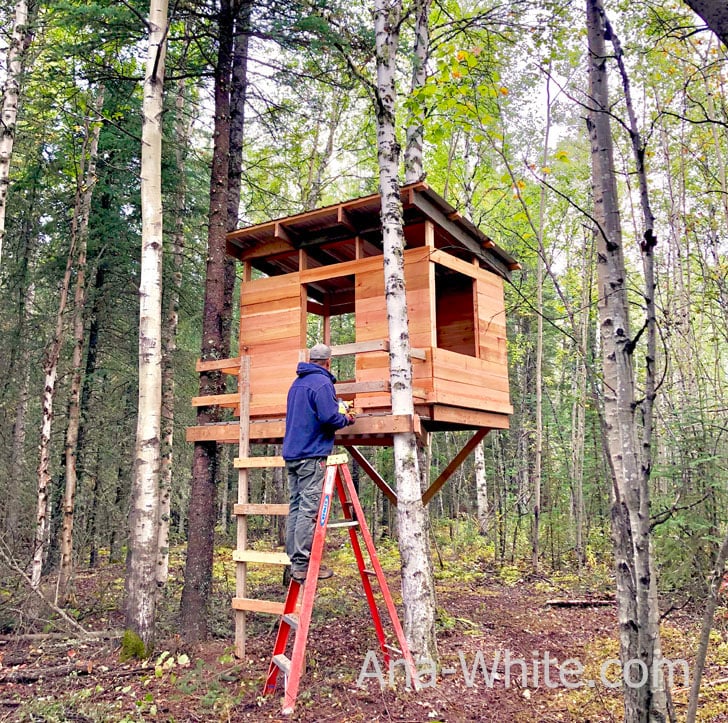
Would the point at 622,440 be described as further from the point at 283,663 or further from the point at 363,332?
the point at 363,332

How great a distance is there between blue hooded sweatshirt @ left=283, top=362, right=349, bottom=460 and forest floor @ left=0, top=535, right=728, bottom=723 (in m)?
2.18

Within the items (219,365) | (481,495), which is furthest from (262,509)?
(481,495)

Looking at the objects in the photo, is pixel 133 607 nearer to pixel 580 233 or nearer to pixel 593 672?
pixel 593 672

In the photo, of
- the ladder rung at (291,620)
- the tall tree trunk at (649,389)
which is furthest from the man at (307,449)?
the tall tree trunk at (649,389)

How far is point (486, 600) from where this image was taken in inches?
364

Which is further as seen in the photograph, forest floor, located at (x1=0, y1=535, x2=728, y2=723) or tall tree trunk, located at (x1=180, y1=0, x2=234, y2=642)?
tall tree trunk, located at (x1=180, y1=0, x2=234, y2=642)

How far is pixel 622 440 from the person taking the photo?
240 cm

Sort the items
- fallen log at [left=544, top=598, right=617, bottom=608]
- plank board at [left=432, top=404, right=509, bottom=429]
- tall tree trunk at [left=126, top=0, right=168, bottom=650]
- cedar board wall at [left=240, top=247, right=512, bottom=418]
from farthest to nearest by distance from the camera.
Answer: fallen log at [left=544, top=598, right=617, bottom=608] < cedar board wall at [left=240, top=247, right=512, bottom=418] < plank board at [left=432, top=404, right=509, bottom=429] < tall tree trunk at [left=126, top=0, right=168, bottom=650]

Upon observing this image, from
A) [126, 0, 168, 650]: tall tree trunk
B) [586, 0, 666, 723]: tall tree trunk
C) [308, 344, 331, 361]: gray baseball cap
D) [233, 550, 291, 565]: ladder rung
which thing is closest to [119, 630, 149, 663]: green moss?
[126, 0, 168, 650]: tall tree trunk

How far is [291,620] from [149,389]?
9.25 ft

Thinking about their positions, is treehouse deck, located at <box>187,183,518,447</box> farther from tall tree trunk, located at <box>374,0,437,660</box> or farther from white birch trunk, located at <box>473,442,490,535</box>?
white birch trunk, located at <box>473,442,490,535</box>

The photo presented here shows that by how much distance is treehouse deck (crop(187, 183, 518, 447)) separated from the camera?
21.4ft

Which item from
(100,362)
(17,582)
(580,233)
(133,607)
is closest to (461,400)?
(133,607)

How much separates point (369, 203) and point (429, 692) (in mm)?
5139
